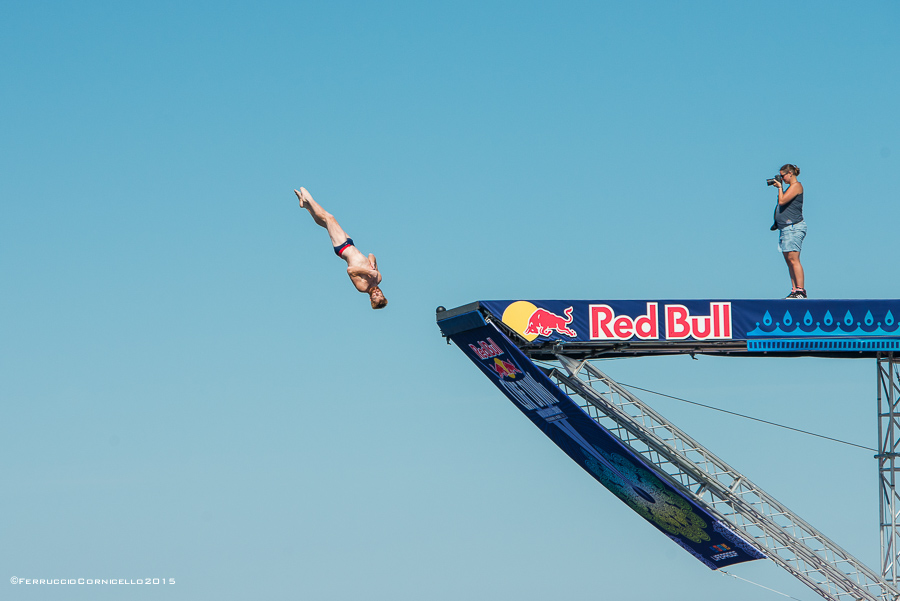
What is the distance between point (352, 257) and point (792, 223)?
339 inches

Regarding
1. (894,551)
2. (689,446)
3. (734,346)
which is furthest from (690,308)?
(894,551)

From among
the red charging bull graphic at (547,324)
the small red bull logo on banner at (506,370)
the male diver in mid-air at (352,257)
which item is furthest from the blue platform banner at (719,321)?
the male diver in mid-air at (352,257)

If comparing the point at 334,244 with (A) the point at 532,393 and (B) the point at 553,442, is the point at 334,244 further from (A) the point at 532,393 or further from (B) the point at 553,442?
(B) the point at 553,442

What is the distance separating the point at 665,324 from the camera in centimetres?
2297

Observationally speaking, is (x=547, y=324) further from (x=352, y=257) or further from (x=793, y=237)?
(x=793, y=237)

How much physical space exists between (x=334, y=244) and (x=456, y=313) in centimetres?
296

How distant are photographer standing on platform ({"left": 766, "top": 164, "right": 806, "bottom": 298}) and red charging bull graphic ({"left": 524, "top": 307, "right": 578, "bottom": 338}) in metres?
4.49

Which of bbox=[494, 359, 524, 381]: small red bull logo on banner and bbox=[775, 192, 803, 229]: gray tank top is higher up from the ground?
bbox=[775, 192, 803, 229]: gray tank top

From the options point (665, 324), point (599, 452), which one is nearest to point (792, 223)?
point (665, 324)

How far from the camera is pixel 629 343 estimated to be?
904 inches

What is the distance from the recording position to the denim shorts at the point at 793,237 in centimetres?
2373

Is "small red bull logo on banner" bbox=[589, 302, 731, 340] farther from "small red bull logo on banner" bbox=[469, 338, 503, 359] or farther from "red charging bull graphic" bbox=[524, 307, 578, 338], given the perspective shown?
"small red bull logo on banner" bbox=[469, 338, 503, 359]

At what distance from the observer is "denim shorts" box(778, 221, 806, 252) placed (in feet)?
77.9

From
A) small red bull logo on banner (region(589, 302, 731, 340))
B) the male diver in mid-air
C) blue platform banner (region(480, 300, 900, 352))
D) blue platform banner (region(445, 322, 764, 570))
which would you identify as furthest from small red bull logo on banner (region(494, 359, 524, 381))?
the male diver in mid-air
